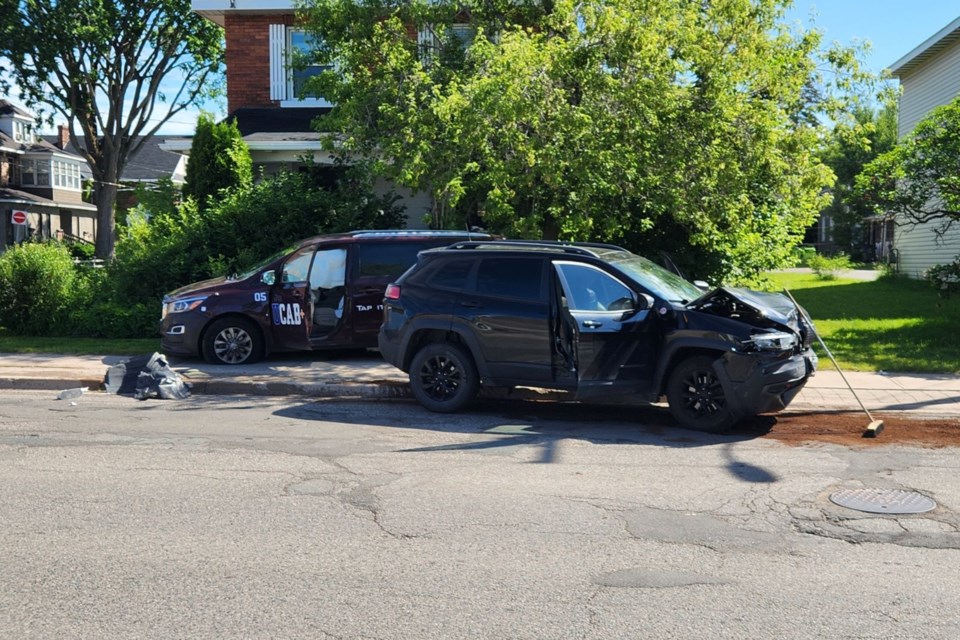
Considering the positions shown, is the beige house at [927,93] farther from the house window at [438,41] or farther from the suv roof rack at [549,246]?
the suv roof rack at [549,246]

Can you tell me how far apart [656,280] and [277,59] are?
14.2 m

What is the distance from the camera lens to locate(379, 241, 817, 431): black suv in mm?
8836

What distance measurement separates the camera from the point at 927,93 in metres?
29.0

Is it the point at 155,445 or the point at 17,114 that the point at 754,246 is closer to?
the point at 155,445

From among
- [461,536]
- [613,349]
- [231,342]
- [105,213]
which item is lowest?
[461,536]

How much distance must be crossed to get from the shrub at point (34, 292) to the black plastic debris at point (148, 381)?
4.74 metres

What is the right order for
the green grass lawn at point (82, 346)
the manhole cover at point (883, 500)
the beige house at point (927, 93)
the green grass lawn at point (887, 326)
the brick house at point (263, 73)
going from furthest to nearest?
the beige house at point (927, 93) < the brick house at point (263, 73) < the green grass lawn at point (82, 346) < the green grass lawn at point (887, 326) < the manhole cover at point (883, 500)

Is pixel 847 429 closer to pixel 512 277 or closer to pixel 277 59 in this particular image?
pixel 512 277

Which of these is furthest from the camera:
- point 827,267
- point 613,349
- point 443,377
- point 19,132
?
point 19,132

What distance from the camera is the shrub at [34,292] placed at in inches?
622

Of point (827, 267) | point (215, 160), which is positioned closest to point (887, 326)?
point (215, 160)

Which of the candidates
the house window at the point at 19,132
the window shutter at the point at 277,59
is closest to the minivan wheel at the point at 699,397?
the window shutter at the point at 277,59

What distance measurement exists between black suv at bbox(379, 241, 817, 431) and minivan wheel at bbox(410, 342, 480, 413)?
1 centimetres

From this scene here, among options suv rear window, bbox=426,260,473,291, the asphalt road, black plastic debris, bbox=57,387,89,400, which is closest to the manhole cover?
the asphalt road
